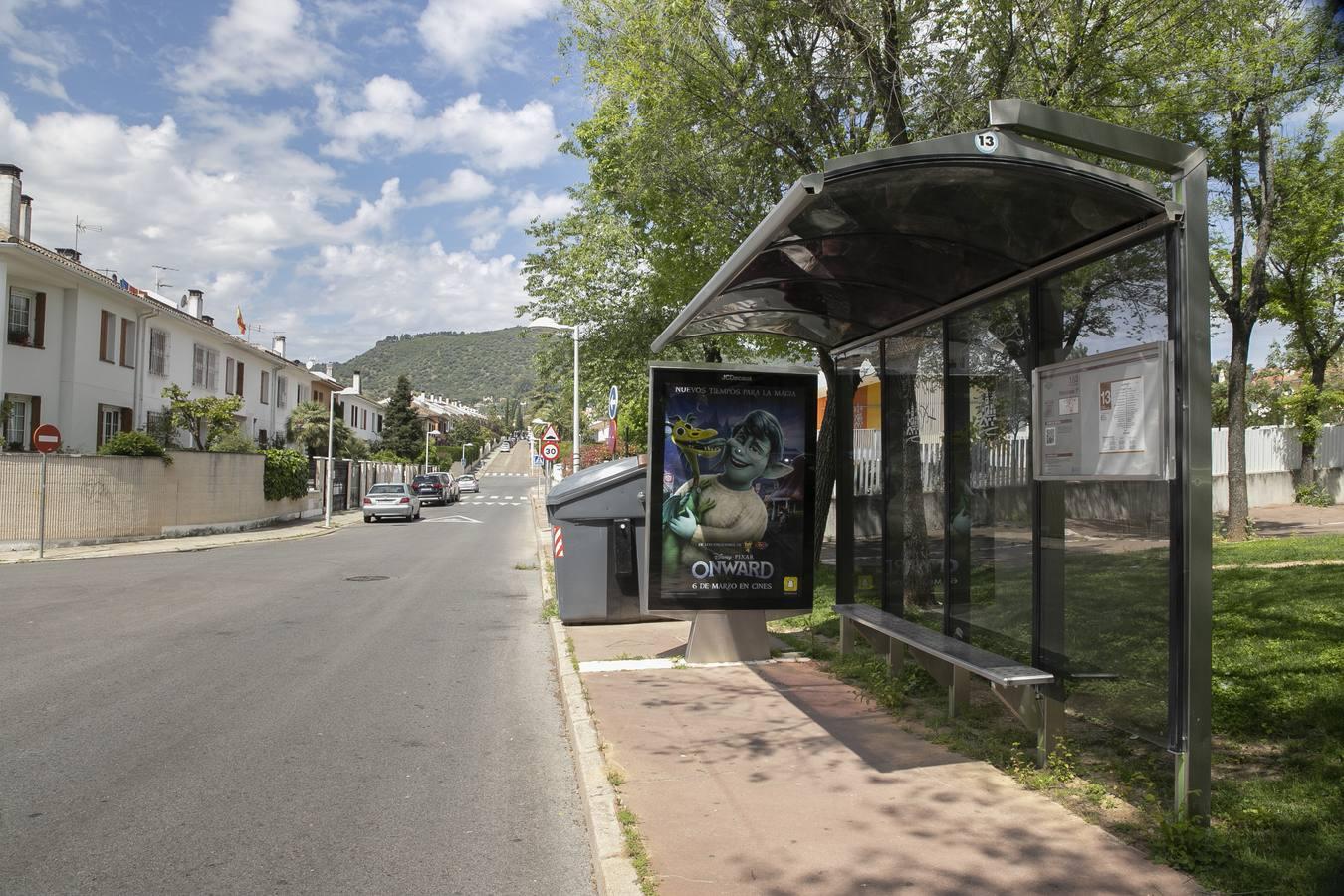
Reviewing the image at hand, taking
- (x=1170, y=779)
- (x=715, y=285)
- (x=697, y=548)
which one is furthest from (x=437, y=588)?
(x=1170, y=779)

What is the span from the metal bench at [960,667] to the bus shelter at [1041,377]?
0.14 metres

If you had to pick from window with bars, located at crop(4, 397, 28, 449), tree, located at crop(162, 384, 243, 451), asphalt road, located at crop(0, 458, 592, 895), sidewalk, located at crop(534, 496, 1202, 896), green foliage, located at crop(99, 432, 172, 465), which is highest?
tree, located at crop(162, 384, 243, 451)

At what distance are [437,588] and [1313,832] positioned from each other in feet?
41.9

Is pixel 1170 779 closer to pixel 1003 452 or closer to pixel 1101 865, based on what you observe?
pixel 1101 865

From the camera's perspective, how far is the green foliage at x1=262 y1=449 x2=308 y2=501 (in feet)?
106

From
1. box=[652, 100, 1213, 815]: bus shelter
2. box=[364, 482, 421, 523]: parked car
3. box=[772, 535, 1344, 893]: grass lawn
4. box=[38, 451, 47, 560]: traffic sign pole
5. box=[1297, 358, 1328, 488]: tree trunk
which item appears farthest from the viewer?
box=[364, 482, 421, 523]: parked car

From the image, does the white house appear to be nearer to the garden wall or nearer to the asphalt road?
the garden wall

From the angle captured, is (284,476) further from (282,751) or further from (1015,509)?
(1015,509)

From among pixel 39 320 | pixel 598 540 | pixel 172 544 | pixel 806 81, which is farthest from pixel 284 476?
pixel 806 81

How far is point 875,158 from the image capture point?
4.38m

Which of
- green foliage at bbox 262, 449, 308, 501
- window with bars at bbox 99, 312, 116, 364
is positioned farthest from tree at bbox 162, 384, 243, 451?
window with bars at bbox 99, 312, 116, 364

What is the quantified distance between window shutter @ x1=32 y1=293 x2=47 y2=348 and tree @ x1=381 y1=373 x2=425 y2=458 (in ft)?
175

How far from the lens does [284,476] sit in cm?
3353

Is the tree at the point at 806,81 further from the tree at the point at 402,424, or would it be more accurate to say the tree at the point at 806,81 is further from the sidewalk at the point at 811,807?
the tree at the point at 402,424
